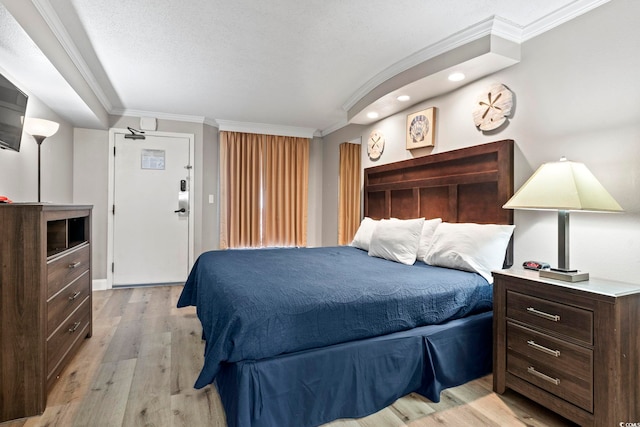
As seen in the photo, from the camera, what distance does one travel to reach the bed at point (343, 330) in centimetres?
146

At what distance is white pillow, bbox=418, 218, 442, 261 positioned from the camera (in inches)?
111

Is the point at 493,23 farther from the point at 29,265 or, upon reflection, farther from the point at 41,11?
the point at 29,265

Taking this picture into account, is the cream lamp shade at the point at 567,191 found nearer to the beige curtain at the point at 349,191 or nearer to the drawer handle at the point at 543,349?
the drawer handle at the point at 543,349

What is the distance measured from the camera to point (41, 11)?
2.01m

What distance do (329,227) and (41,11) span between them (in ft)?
13.1

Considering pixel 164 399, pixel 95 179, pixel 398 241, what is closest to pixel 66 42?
pixel 95 179

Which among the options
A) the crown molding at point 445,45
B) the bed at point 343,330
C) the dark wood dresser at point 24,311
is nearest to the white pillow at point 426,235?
the bed at point 343,330

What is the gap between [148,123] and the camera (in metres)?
4.35

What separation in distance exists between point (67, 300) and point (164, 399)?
990 millimetres

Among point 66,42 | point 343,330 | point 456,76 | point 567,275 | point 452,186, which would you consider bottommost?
point 343,330

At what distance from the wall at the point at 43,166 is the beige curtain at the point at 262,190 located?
5.87 feet

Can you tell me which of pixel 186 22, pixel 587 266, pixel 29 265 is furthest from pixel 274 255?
pixel 587 266

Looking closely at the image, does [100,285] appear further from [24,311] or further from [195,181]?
[24,311]

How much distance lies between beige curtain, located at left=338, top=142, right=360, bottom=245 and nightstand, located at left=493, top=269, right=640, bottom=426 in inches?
132
